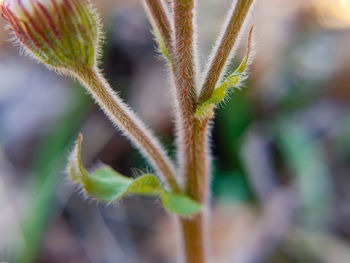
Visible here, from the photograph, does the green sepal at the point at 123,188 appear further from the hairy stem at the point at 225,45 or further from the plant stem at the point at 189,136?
the hairy stem at the point at 225,45

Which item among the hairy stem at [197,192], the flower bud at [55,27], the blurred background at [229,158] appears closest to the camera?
the flower bud at [55,27]

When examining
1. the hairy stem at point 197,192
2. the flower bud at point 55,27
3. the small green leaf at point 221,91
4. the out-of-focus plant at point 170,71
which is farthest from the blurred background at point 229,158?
the flower bud at point 55,27

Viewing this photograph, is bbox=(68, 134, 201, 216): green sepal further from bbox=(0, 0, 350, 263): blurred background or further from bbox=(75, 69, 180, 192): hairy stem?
bbox=(0, 0, 350, 263): blurred background

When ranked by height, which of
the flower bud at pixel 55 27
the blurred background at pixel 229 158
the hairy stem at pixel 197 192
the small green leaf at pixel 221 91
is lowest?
the blurred background at pixel 229 158

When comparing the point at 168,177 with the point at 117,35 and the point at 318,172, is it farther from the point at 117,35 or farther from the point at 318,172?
the point at 117,35

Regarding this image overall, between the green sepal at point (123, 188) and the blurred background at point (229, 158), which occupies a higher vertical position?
the green sepal at point (123, 188)

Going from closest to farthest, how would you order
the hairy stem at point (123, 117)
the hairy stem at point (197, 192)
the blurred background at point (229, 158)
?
1. the hairy stem at point (123, 117)
2. the hairy stem at point (197, 192)
3. the blurred background at point (229, 158)

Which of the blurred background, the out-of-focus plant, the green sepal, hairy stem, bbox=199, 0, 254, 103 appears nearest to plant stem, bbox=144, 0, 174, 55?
the out-of-focus plant
